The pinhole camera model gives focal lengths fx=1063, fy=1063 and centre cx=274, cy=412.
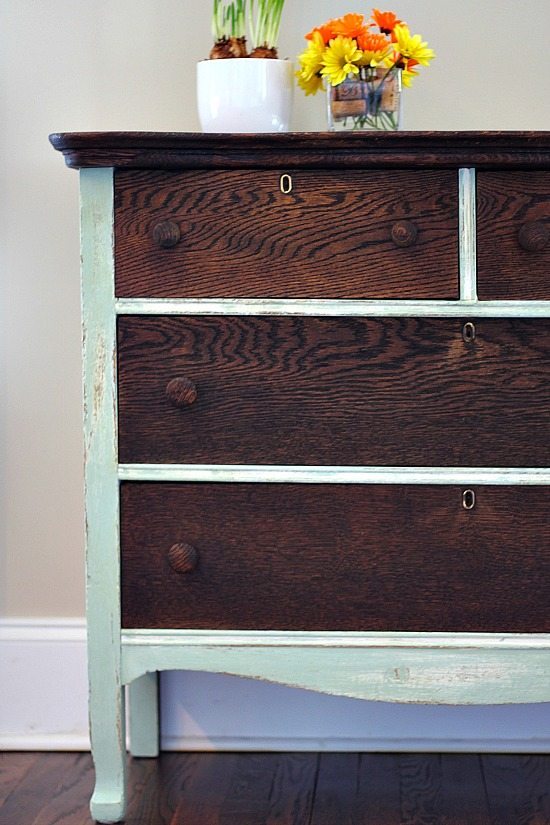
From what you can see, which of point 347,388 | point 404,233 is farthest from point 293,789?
point 404,233

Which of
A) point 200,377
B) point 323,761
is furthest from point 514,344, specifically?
point 323,761

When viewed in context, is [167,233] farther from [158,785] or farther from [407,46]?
[158,785]

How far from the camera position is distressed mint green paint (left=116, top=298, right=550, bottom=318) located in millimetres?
1459

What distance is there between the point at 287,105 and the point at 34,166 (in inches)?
20.9

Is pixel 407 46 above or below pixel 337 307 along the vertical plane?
above

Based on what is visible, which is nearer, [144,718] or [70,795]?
[70,795]

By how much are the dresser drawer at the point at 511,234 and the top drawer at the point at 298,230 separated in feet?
0.13

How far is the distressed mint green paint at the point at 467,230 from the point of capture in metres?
1.45

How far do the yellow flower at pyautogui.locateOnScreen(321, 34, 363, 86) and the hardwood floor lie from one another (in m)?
1.11

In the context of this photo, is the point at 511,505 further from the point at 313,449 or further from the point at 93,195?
the point at 93,195

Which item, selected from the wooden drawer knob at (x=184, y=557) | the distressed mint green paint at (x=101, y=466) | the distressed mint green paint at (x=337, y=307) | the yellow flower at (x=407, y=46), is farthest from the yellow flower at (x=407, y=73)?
the wooden drawer knob at (x=184, y=557)

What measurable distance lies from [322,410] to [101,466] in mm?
325

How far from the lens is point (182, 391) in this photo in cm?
148

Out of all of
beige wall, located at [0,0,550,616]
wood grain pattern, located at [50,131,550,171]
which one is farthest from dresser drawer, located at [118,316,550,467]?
beige wall, located at [0,0,550,616]
